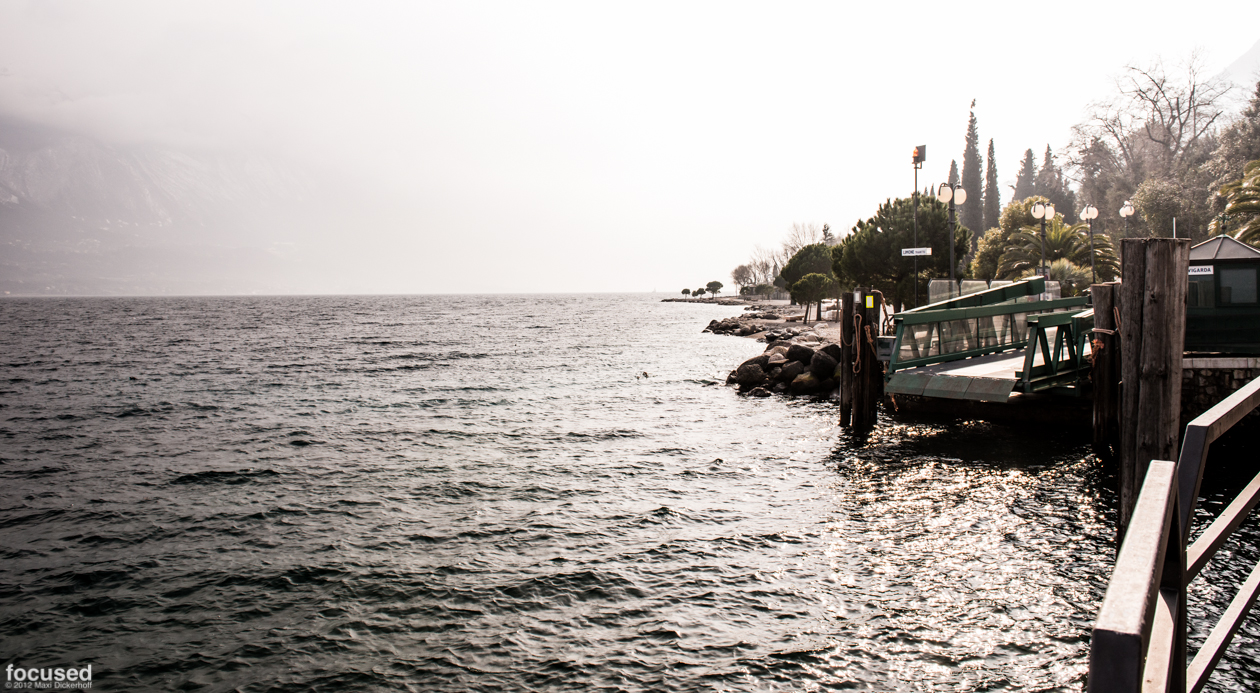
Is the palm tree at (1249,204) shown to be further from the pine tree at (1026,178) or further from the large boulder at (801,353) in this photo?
the pine tree at (1026,178)

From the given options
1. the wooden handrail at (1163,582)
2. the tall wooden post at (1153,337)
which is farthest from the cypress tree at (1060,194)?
the wooden handrail at (1163,582)

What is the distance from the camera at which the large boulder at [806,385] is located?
22688 mm

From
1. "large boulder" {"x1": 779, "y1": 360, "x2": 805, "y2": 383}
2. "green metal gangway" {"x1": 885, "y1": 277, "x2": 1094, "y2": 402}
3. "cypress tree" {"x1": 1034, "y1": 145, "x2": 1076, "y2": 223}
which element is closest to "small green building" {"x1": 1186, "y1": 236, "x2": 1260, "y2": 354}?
"green metal gangway" {"x1": 885, "y1": 277, "x2": 1094, "y2": 402}

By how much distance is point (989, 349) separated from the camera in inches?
687

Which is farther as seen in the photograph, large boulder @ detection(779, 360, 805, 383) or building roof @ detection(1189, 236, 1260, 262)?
large boulder @ detection(779, 360, 805, 383)

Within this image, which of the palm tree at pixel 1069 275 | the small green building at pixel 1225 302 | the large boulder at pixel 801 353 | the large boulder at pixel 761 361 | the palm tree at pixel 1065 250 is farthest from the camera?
the palm tree at pixel 1065 250

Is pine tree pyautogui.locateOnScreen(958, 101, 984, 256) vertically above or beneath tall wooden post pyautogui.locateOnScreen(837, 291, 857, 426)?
above

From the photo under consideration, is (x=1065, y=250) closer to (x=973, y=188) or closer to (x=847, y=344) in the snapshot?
(x=847, y=344)

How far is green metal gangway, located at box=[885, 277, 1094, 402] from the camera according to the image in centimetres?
1344

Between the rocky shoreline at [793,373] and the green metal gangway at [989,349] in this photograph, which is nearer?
the green metal gangway at [989,349]

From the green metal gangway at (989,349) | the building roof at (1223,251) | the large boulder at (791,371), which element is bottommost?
the large boulder at (791,371)

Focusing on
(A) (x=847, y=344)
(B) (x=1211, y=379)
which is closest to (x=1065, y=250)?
(B) (x=1211, y=379)

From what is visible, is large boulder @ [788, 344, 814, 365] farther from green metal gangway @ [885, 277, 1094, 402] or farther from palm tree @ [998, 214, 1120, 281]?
palm tree @ [998, 214, 1120, 281]

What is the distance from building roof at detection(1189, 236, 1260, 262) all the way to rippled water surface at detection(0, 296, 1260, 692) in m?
6.61
